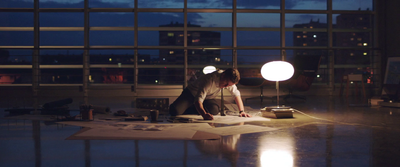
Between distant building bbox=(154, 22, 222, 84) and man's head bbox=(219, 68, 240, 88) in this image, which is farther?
distant building bbox=(154, 22, 222, 84)

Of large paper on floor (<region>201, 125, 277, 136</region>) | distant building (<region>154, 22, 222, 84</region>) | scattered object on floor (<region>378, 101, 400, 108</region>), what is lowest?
large paper on floor (<region>201, 125, 277, 136</region>)

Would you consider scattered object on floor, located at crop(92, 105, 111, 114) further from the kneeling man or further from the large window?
the large window

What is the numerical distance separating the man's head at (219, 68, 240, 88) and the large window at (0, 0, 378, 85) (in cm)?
293

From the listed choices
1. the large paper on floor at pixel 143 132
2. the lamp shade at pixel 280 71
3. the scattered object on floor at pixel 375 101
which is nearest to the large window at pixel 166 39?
the scattered object on floor at pixel 375 101

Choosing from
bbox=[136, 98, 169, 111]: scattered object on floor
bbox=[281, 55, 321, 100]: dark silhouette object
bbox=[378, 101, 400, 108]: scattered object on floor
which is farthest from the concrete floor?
bbox=[281, 55, 321, 100]: dark silhouette object

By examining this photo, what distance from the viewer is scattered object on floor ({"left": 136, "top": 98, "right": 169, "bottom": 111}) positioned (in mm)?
3127

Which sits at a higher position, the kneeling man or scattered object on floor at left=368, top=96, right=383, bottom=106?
the kneeling man

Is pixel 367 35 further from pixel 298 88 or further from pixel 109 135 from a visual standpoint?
pixel 109 135

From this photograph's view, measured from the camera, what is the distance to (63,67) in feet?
19.2

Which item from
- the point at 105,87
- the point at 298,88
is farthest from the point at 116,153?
the point at 105,87

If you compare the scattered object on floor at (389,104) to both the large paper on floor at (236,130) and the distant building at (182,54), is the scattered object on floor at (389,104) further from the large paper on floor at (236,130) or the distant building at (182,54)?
the distant building at (182,54)

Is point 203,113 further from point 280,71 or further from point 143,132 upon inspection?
point 280,71

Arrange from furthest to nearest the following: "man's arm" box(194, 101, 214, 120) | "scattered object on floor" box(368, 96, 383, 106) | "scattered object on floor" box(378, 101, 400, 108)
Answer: "scattered object on floor" box(368, 96, 383, 106) < "scattered object on floor" box(378, 101, 400, 108) < "man's arm" box(194, 101, 214, 120)

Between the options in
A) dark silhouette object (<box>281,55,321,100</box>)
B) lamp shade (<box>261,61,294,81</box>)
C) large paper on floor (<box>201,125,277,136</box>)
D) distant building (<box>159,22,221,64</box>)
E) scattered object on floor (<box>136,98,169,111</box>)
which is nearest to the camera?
large paper on floor (<box>201,125,277,136</box>)
